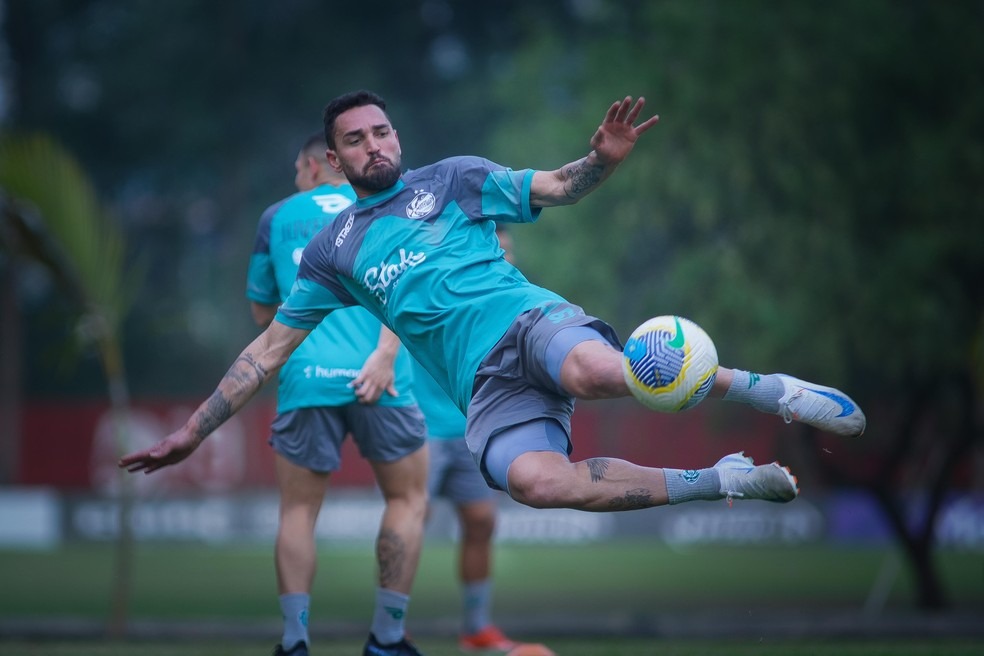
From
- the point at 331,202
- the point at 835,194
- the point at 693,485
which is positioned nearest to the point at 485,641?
the point at 331,202

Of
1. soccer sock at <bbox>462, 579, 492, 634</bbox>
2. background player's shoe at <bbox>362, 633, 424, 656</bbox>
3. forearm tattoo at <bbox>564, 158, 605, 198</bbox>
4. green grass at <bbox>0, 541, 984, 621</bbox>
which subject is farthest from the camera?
green grass at <bbox>0, 541, 984, 621</bbox>

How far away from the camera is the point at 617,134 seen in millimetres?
4582

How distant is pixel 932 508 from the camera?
10.9 metres

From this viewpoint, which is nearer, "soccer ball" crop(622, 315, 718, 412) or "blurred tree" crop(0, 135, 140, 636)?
"soccer ball" crop(622, 315, 718, 412)

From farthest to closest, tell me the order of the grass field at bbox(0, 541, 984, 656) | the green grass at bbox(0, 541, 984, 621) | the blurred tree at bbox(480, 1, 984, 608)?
the green grass at bbox(0, 541, 984, 621) → the blurred tree at bbox(480, 1, 984, 608) → the grass field at bbox(0, 541, 984, 656)

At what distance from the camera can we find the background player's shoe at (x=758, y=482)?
167 inches

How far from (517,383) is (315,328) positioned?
4.43 feet

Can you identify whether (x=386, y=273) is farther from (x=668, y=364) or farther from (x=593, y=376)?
(x=668, y=364)

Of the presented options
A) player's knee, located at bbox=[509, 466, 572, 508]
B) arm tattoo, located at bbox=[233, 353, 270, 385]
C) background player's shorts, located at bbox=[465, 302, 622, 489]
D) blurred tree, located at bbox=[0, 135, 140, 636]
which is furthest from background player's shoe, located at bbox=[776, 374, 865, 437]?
blurred tree, located at bbox=[0, 135, 140, 636]

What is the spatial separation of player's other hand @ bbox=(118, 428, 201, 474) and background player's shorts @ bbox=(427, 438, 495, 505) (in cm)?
275

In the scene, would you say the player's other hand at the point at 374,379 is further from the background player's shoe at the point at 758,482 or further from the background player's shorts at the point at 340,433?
the background player's shoe at the point at 758,482

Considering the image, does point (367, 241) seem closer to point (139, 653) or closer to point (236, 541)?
Result: point (139, 653)

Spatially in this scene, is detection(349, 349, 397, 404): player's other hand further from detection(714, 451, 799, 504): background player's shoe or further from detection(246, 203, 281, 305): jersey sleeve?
detection(714, 451, 799, 504): background player's shoe

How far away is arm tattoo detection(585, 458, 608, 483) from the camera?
4.38 m
